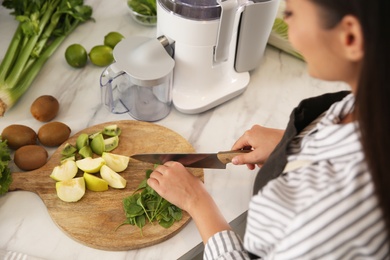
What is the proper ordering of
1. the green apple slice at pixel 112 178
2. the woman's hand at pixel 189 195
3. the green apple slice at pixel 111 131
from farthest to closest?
1. the green apple slice at pixel 111 131
2. the green apple slice at pixel 112 178
3. the woman's hand at pixel 189 195

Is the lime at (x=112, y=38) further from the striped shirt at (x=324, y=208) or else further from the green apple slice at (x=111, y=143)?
the striped shirt at (x=324, y=208)

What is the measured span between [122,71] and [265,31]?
37 centimetres

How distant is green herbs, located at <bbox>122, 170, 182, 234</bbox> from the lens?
1041mm

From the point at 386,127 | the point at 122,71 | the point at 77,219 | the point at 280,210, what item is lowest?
the point at 77,219

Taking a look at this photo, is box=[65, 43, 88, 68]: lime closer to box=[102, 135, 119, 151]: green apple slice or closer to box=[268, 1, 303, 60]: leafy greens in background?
box=[102, 135, 119, 151]: green apple slice

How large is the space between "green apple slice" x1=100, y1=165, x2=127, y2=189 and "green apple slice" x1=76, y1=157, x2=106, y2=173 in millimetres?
18

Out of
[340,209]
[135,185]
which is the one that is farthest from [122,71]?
[340,209]

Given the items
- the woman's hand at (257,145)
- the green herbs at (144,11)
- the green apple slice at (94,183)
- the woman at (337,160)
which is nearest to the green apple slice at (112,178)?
the green apple slice at (94,183)

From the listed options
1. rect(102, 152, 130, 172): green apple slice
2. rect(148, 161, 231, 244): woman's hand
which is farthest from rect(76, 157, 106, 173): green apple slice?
rect(148, 161, 231, 244): woman's hand

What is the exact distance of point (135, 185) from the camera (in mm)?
1111

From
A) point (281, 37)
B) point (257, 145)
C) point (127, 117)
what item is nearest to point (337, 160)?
point (257, 145)

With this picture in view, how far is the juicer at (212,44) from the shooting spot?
1.16m

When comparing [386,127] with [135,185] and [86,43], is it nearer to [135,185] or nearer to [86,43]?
[135,185]

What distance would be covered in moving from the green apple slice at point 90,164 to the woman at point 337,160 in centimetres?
40
